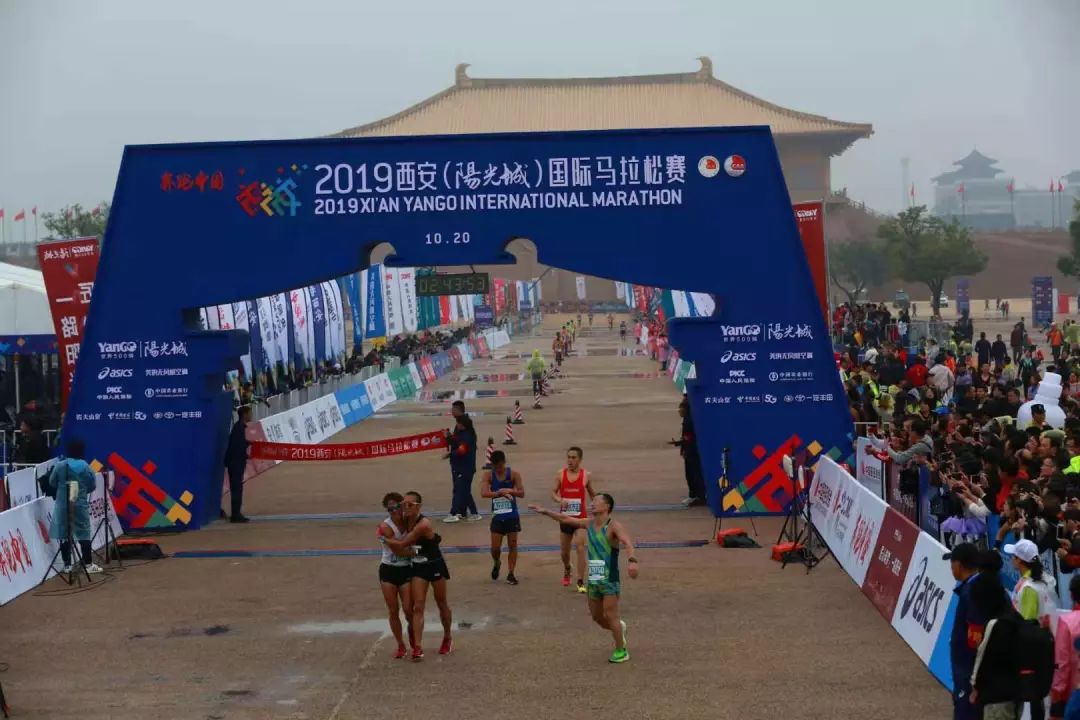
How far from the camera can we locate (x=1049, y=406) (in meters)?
18.9

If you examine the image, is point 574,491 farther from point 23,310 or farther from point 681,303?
point 681,303

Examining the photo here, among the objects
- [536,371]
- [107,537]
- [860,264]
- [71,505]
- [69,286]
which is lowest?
[107,537]

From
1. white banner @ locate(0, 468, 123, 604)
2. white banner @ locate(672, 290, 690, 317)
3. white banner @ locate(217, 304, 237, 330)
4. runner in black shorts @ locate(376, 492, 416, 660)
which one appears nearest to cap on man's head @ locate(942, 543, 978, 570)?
runner in black shorts @ locate(376, 492, 416, 660)

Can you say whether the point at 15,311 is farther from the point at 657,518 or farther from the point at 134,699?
the point at 134,699

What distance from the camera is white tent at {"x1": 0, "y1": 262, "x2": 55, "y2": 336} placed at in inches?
1136

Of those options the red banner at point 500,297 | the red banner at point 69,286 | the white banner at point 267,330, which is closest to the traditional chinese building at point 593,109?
the red banner at point 500,297

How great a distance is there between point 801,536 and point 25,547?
927 cm

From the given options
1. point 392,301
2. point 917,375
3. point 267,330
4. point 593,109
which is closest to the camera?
point 917,375

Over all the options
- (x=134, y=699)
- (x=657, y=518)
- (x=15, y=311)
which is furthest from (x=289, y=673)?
(x=15, y=311)

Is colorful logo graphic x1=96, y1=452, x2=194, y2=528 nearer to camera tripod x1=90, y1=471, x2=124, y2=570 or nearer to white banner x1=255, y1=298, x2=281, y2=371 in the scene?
camera tripod x1=90, y1=471, x2=124, y2=570

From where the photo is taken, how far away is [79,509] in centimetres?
1620

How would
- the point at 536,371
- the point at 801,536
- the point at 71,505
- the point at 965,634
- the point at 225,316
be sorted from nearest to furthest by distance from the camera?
the point at 965,634
the point at 71,505
the point at 801,536
the point at 225,316
the point at 536,371

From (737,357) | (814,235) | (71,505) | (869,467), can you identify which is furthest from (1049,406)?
(71,505)

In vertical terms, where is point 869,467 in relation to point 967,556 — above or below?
below
